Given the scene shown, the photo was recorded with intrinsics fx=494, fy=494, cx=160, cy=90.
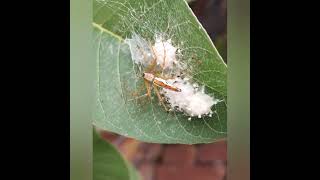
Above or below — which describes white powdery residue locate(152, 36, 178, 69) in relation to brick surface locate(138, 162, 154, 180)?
above

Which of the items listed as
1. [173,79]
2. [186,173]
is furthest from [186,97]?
[186,173]

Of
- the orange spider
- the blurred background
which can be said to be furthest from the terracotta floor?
the orange spider

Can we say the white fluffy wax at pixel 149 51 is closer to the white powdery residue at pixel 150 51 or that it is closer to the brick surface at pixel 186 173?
the white powdery residue at pixel 150 51

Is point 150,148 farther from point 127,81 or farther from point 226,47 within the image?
point 226,47

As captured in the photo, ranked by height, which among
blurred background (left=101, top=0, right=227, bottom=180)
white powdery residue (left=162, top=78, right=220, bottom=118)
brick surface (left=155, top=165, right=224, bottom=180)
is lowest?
brick surface (left=155, top=165, right=224, bottom=180)

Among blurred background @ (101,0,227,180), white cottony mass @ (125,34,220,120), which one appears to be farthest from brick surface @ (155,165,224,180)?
white cottony mass @ (125,34,220,120)

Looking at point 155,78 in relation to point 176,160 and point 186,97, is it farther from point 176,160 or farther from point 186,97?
point 176,160

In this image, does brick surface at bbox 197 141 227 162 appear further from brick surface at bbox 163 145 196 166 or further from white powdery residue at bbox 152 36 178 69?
white powdery residue at bbox 152 36 178 69
